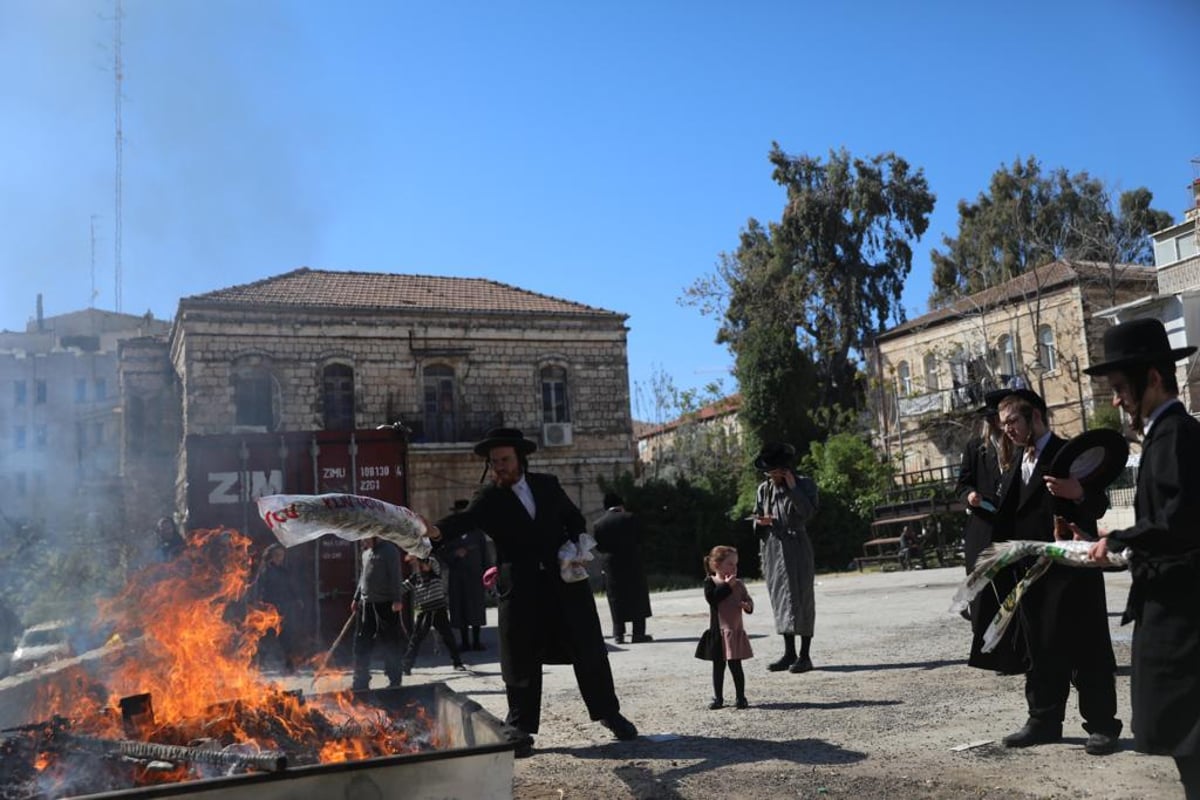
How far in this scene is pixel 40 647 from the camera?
1184 cm

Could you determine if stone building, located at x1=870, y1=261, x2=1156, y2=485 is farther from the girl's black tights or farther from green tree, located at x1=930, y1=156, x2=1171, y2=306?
the girl's black tights

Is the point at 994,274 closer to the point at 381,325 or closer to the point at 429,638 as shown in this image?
the point at 381,325

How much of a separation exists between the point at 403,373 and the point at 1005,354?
72.2ft

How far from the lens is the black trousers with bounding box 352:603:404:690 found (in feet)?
33.5

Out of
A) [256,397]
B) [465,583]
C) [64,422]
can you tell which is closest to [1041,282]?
[256,397]

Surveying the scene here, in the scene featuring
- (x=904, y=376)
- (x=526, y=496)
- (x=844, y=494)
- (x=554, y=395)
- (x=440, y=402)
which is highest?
(x=904, y=376)

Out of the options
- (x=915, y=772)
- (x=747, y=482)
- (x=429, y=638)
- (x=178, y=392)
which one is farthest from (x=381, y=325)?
(x=915, y=772)

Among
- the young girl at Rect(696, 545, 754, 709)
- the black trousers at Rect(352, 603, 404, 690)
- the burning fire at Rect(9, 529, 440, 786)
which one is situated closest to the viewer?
the burning fire at Rect(9, 529, 440, 786)

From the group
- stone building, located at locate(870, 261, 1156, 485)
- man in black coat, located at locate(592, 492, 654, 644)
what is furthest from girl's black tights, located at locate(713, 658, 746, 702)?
stone building, located at locate(870, 261, 1156, 485)

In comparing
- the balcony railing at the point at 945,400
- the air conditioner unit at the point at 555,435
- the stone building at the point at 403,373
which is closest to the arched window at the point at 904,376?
the balcony railing at the point at 945,400

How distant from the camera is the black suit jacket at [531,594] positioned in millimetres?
6516

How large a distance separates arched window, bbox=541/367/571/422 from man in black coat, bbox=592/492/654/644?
21551 mm

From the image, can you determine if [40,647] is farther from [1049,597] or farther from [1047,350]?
[1047,350]

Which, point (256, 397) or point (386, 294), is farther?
point (386, 294)
